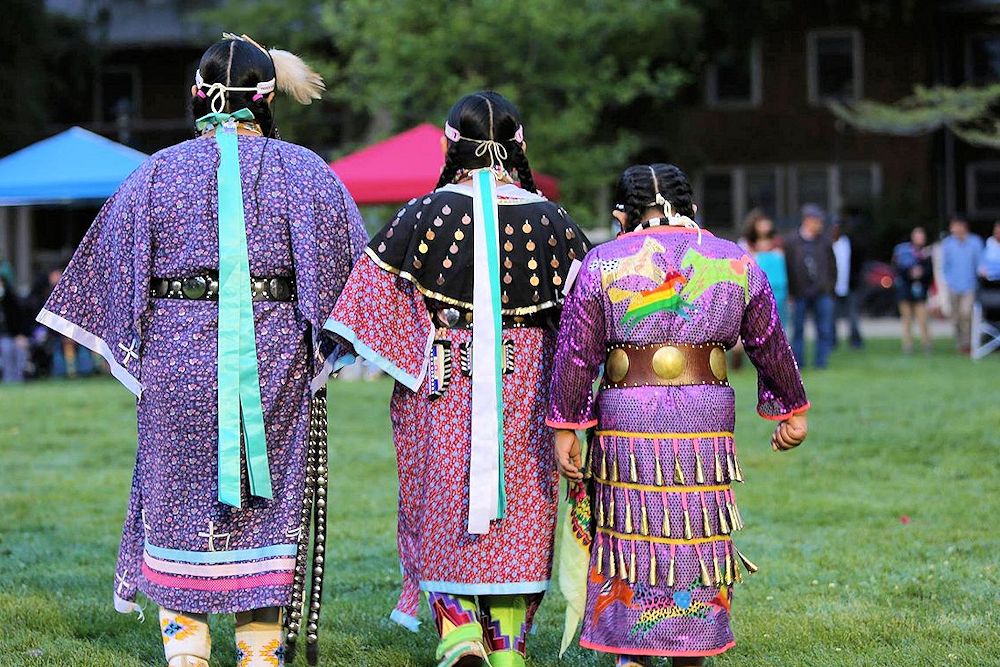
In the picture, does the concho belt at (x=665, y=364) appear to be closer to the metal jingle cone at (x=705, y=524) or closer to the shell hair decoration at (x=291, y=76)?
the metal jingle cone at (x=705, y=524)

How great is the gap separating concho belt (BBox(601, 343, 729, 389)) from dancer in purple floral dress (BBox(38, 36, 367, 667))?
829mm

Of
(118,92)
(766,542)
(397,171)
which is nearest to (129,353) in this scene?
(766,542)

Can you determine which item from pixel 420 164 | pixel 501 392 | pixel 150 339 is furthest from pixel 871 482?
pixel 420 164

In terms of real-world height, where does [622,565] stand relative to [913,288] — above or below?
above

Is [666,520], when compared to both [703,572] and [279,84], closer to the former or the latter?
[703,572]

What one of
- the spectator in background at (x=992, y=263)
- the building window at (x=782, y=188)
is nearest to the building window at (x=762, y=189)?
the building window at (x=782, y=188)

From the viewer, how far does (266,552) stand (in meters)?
4.44

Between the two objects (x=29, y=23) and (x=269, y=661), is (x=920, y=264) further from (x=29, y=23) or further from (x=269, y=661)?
(x=29, y=23)

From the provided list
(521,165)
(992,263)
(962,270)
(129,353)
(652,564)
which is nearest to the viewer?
(652,564)

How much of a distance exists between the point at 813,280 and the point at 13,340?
875 centimetres

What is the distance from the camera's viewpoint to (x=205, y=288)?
4.41 m

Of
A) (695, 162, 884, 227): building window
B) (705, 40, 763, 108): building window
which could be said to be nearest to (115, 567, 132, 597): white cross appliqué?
(695, 162, 884, 227): building window

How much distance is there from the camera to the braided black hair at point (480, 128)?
464cm

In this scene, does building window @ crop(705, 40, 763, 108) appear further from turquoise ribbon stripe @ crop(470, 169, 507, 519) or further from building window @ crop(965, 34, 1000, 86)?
turquoise ribbon stripe @ crop(470, 169, 507, 519)
